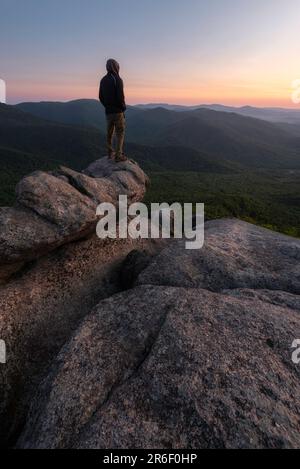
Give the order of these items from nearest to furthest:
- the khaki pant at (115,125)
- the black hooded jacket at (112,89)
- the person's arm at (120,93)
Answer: the black hooded jacket at (112,89), the person's arm at (120,93), the khaki pant at (115,125)

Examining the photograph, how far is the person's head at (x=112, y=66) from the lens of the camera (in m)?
20.4

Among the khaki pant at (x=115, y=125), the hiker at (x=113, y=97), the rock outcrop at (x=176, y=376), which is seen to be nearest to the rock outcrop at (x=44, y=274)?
the rock outcrop at (x=176, y=376)

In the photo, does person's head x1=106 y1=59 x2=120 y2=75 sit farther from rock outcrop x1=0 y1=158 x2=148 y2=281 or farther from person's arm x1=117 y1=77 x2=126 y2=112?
rock outcrop x1=0 y1=158 x2=148 y2=281

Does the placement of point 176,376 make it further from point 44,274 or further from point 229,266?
point 44,274

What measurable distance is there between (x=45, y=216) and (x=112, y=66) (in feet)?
34.4

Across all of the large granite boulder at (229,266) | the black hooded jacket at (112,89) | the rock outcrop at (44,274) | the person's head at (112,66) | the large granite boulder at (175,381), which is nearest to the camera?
the large granite boulder at (175,381)

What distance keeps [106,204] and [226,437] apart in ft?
42.9

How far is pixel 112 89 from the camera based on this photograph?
68.7ft

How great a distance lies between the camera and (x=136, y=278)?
54.9 feet

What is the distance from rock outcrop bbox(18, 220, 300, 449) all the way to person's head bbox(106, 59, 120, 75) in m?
13.2

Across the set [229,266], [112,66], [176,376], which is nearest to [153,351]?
[176,376]

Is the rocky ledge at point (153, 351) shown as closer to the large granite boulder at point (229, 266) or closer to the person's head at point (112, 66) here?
the large granite boulder at point (229, 266)

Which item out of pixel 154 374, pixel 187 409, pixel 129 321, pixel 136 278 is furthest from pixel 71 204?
pixel 187 409

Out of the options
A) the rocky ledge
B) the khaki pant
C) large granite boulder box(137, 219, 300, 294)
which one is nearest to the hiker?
the khaki pant
